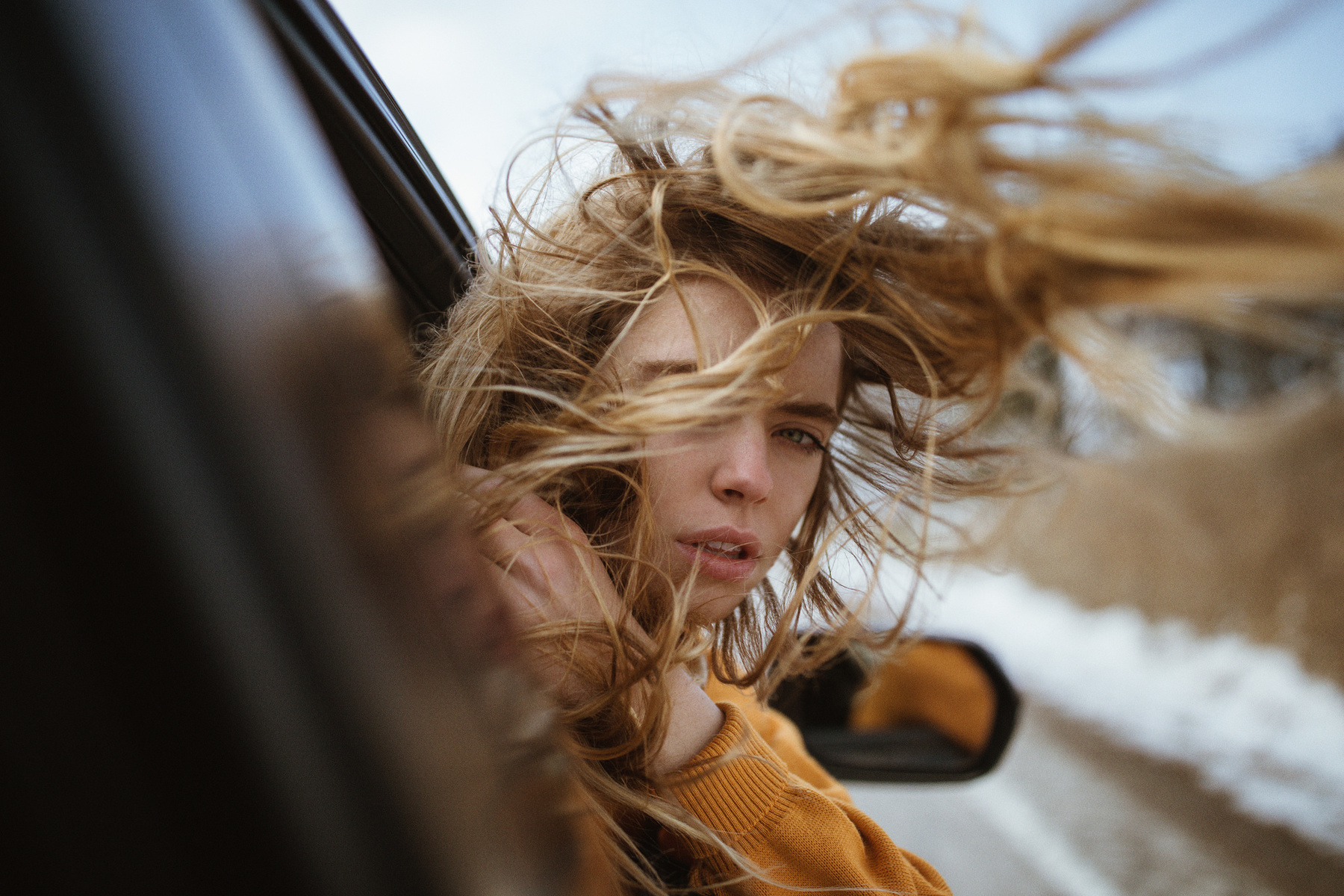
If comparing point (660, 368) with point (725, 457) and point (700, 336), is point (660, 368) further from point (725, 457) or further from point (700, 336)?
point (725, 457)

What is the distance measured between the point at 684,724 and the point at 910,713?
1895 millimetres

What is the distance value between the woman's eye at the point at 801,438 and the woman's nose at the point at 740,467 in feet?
0.53

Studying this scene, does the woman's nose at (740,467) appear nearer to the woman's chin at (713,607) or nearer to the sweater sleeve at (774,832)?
the woman's chin at (713,607)

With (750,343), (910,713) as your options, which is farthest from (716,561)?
(910,713)

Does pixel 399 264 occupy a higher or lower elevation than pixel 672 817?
higher

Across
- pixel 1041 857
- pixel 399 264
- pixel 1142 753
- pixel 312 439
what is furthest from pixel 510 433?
pixel 1142 753

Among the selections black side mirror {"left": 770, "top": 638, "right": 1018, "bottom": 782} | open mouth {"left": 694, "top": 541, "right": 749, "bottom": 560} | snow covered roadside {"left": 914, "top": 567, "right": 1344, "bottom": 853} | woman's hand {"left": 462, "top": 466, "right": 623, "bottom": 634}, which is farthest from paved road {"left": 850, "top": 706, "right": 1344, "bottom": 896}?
woman's hand {"left": 462, "top": 466, "right": 623, "bottom": 634}

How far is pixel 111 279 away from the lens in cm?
49

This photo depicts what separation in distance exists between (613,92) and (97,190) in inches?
47.6

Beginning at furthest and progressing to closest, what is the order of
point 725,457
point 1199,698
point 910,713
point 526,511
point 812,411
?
point 1199,698
point 910,713
point 812,411
point 725,457
point 526,511

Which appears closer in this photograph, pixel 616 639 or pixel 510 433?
pixel 616 639

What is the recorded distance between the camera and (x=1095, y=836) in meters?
4.18

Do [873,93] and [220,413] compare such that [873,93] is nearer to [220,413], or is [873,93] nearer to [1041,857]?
[220,413]

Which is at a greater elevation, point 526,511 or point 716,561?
point 526,511
